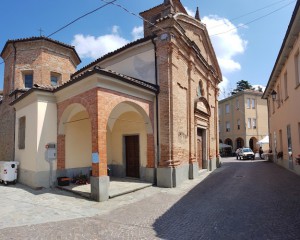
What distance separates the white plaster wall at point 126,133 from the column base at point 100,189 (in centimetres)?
384

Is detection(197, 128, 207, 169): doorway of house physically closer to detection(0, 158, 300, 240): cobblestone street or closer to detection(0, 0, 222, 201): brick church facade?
detection(0, 0, 222, 201): brick church facade

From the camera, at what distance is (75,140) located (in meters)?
11.8

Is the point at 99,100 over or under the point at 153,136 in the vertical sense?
over

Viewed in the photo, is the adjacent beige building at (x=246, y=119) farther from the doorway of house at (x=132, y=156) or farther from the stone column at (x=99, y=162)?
the stone column at (x=99, y=162)

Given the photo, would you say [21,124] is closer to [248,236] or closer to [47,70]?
[47,70]

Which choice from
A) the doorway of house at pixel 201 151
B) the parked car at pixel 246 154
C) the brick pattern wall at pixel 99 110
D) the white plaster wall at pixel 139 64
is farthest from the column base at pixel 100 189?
the parked car at pixel 246 154

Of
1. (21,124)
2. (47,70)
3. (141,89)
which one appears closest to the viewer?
(141,89)

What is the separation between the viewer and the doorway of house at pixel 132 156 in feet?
41.6

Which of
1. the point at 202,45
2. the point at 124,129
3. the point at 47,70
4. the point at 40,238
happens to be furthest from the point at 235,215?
the point at 47,70

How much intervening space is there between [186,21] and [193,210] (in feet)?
37.6

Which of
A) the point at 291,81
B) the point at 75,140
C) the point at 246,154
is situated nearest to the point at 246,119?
the point at 246,154

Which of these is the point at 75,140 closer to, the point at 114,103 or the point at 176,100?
the point at 114,103

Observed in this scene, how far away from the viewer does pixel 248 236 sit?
5066 mm

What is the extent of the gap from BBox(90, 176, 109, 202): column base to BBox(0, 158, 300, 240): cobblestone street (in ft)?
1.07
